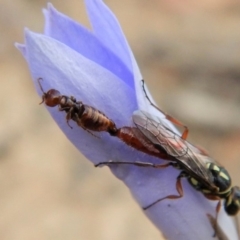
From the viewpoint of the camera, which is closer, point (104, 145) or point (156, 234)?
point (104, 145)

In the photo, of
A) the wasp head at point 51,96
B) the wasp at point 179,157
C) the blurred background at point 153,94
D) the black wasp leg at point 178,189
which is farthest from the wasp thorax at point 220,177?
the blurred background at point 153,94

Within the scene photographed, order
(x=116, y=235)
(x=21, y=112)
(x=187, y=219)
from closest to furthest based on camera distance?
(x=187, y=219) → (x=116, y=235) → (x=21, y=112)

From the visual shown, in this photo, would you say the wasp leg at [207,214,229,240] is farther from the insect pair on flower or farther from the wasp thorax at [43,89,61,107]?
the wasp thorax at [43,89,61,107]

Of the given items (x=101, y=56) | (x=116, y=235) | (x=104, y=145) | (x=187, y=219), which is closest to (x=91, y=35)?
(x=101, y=56)

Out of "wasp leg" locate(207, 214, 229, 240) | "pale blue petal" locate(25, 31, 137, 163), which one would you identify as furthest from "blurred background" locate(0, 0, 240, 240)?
"pale blue petal" locate(25, 31, 137, 163)

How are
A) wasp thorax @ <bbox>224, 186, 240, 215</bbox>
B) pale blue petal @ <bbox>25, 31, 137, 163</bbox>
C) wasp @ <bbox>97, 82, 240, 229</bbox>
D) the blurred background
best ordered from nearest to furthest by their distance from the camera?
pale blue petal @ <bbox>25, 31, 137, 163</bbox> < wasp @ <bbox>97, 82, 240, 229</bbox> < wasp thorax @ <bbox>224, 186, 240, 215</bbox> < the blurred background

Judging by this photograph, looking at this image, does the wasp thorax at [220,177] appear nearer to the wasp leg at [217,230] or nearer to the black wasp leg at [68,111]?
the wasp leg at [217,230]

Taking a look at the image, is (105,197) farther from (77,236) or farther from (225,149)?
(225,149)
